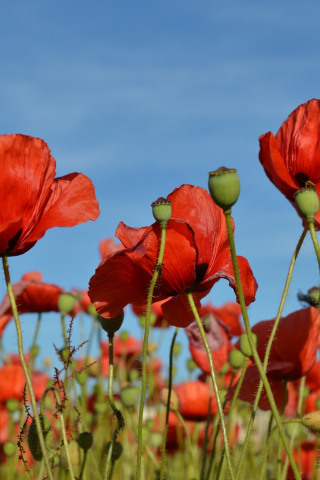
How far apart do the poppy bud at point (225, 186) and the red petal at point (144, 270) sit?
8.7 inches

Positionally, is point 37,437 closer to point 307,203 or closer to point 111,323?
point 111,323

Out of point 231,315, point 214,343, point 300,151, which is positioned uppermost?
point 300,151

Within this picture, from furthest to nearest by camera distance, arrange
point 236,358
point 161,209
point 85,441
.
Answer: point 236,358, point 85,441, point 161,209

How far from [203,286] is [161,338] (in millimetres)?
1470

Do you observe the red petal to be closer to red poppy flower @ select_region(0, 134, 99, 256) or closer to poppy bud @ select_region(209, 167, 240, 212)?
red poppy flower @ select_region(0, 134, 99, 256)

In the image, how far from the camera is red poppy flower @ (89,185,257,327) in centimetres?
94

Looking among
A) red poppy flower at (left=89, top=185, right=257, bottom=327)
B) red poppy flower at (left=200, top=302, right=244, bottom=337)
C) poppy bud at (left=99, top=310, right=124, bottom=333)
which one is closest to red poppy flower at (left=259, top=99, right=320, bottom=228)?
red poppy flower at (left=89, top=185, right=257, bottom=327)

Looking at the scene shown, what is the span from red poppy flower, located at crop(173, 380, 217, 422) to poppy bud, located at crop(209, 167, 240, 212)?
147 centimetres

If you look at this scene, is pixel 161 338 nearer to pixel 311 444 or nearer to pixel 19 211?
pixel 311 444

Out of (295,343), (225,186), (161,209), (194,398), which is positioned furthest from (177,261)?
(194,398)

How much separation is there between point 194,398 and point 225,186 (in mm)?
1519

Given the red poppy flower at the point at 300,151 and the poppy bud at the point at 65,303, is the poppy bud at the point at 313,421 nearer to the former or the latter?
the red poppy flower at the point at 300,151

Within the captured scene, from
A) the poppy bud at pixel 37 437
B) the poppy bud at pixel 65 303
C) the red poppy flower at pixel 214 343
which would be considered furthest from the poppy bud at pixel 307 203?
the red poppy flower at pixel 214 343

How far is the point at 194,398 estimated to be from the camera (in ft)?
6.89
